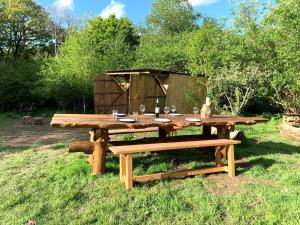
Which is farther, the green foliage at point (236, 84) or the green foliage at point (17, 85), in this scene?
the green foliage at point (17, 85)

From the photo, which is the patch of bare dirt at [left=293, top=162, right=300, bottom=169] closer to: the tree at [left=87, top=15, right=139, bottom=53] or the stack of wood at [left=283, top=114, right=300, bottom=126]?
the stack of wood at [left=283, top=114, right=300, bottom=126]

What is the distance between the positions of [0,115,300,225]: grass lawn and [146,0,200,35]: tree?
2626 centimetres

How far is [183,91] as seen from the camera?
42.8 ft

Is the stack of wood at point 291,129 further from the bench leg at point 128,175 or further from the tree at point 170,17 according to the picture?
the tree at point 170,17

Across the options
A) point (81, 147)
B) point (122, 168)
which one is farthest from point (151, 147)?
point (81, 147)

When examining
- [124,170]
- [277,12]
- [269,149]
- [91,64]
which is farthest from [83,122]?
[91,64]

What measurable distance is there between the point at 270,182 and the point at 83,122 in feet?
8.94

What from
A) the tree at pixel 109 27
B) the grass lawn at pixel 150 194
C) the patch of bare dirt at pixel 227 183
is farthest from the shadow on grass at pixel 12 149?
the tree at pixel 109 27

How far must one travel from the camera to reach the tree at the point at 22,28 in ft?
80.5

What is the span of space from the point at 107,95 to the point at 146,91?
5.16ft

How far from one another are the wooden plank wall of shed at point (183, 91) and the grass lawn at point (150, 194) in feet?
23.2

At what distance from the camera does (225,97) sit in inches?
469

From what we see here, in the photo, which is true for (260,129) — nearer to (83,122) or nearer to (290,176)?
(290,176)

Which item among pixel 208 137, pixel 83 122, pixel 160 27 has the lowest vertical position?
pixel 208 137
